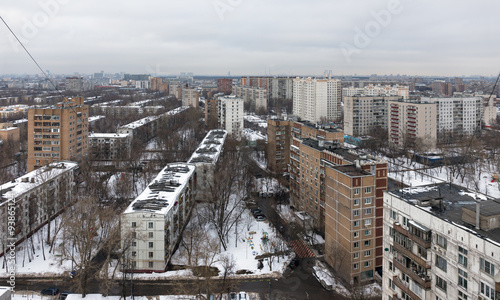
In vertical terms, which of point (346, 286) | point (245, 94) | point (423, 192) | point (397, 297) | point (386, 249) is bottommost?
point (346, 286)

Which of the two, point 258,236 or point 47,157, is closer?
point 258,236

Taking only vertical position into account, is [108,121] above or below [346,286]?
above

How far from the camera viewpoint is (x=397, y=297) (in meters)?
6.93

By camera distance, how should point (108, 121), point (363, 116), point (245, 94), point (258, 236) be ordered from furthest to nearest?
point (245, 94) < point (108, 121) < point (363, 116) < point (258, 236)

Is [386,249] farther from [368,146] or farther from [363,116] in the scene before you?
[363,116]

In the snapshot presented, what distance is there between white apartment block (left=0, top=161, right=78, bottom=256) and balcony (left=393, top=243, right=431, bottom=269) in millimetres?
10210

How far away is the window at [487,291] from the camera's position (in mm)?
5003

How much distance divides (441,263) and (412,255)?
1.79ft

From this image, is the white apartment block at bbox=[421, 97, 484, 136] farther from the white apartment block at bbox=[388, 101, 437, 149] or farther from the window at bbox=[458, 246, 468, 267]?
the window at bbox=[458, 246, 468, 267]

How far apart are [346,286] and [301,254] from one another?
2.13 meters

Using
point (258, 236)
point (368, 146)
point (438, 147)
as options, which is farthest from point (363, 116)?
point (258, 236)

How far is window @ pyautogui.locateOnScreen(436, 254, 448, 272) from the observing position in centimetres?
584

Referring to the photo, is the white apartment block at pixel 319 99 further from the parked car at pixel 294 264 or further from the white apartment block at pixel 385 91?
the parked car at pixel 294 264

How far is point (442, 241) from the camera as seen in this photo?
19.3ft
